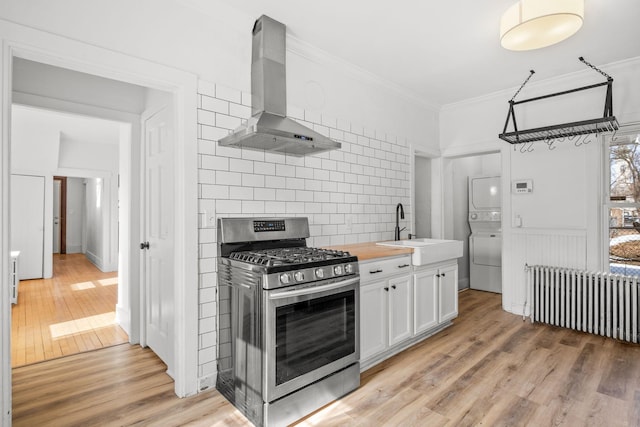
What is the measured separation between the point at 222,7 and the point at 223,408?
2747mm

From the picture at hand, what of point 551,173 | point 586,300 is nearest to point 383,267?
point 586,300

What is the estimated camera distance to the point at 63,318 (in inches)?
154

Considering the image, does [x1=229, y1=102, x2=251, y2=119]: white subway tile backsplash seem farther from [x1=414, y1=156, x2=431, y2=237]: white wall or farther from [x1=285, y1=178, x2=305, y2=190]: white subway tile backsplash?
[x1=414, y1=156, x2=431, y2=237]: white wall

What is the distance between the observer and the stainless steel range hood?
2.37 meters

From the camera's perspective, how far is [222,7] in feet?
7.92

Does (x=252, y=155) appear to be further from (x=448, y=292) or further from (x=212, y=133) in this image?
(x=448, y=292)

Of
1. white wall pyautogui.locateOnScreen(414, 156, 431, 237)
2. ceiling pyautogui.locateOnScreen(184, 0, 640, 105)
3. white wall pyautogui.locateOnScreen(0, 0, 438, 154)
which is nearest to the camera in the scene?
white wall pyautogui.locateOnScreen(0, 0, 438, 154)

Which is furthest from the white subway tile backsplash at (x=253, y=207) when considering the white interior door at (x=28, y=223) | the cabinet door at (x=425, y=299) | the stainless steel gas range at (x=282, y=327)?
the white interior door at (x=28, y=223)

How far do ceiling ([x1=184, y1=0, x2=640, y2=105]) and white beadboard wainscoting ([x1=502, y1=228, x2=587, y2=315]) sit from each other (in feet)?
5.83

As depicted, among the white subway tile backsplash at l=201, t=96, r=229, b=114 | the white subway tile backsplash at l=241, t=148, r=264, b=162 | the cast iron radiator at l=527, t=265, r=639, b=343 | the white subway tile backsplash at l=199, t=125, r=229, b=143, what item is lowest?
the cast iron radiator at l=527, t=265, r=639, b=343

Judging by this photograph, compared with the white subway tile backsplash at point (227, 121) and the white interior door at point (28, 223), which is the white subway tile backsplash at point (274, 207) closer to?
the white subway tile backsplash at point (227, 121)

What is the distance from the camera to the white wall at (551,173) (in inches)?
139

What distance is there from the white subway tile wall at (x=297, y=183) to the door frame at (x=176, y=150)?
0.07 m

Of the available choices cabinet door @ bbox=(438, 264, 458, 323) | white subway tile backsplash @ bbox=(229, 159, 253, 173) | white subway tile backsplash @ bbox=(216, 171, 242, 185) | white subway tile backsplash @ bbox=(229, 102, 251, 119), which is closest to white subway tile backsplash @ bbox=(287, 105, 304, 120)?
white subway tile backsplash @ bbox=(229, 102, 251, 119)
